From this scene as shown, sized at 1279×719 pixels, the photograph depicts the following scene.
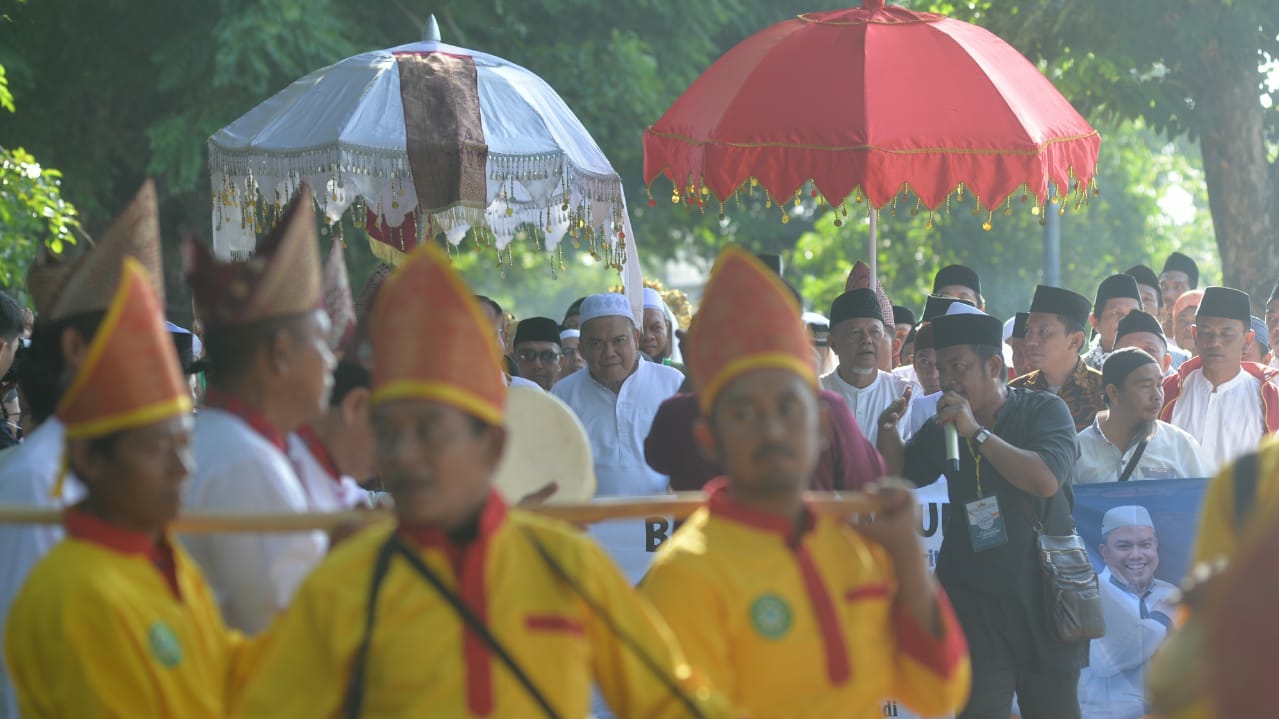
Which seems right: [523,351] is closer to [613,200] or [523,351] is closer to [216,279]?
[613,200]

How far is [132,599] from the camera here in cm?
355

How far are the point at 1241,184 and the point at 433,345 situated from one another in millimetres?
15103

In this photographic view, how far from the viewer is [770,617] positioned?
3.74 meters

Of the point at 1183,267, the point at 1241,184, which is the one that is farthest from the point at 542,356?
the point at 1241,184

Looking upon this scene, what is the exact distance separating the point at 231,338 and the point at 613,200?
530 cm

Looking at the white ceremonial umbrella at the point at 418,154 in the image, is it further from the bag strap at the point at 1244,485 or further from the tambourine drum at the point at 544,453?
the bag strap at the point at 1244,485

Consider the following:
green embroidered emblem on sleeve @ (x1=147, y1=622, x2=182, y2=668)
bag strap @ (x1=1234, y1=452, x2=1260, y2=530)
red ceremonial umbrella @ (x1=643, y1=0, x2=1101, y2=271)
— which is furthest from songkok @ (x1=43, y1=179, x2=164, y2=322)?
red ceremonial umbrella @ (x1=643, y1=0, x2=1101, y2=271)

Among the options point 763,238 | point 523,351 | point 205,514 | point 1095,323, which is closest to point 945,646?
point 205,514

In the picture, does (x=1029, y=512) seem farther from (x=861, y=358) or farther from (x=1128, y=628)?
(x=861, y=358)

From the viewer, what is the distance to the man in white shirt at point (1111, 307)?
1090cm

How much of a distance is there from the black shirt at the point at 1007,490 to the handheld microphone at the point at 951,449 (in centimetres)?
18

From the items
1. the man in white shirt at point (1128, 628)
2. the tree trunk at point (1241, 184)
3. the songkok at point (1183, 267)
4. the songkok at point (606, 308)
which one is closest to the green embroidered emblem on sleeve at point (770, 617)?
the man in white shirt at point (1128, 628)

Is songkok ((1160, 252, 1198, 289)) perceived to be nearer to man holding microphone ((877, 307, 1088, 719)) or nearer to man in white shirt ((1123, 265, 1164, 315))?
man in white shirt ((1123, 265, 1164, 315))

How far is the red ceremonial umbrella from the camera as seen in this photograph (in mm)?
8305
